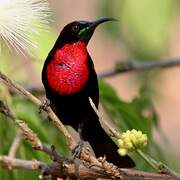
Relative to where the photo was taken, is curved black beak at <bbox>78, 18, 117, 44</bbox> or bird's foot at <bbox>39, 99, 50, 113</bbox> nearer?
bird's foot at <bbox>39, 99, 50, 113</bbox>

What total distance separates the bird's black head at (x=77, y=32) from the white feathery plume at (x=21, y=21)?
21 cm

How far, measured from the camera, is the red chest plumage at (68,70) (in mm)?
2135

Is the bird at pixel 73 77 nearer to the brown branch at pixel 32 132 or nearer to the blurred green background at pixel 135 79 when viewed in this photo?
the blurred green background at pixel 135 79

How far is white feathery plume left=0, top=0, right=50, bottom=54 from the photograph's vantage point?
6.33 ft

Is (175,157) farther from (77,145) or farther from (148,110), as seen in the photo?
(77,145)

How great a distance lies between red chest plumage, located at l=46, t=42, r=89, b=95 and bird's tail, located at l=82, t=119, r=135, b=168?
24 cm

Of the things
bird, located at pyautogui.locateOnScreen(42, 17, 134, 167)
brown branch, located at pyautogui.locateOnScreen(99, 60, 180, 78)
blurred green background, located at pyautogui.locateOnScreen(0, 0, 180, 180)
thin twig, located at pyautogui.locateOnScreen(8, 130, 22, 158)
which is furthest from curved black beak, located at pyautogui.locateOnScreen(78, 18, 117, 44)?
brown branch, located at pyautogui.locateOnScreen(99, 60, 180, 78)

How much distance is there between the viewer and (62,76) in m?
2.14

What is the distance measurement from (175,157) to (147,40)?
1.30m

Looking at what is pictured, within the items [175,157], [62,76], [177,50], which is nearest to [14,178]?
[62,76]

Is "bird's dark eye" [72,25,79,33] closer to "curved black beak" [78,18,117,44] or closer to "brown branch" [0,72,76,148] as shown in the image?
"curved black beak" [78,18,117,44]

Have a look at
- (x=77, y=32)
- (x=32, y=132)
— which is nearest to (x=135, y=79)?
(x=77, y=32)

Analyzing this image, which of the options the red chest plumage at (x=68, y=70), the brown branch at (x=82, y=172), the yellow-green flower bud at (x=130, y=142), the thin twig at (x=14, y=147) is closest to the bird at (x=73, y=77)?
the red chest plumage at (x=68, y=70)

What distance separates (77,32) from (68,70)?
14 cm
